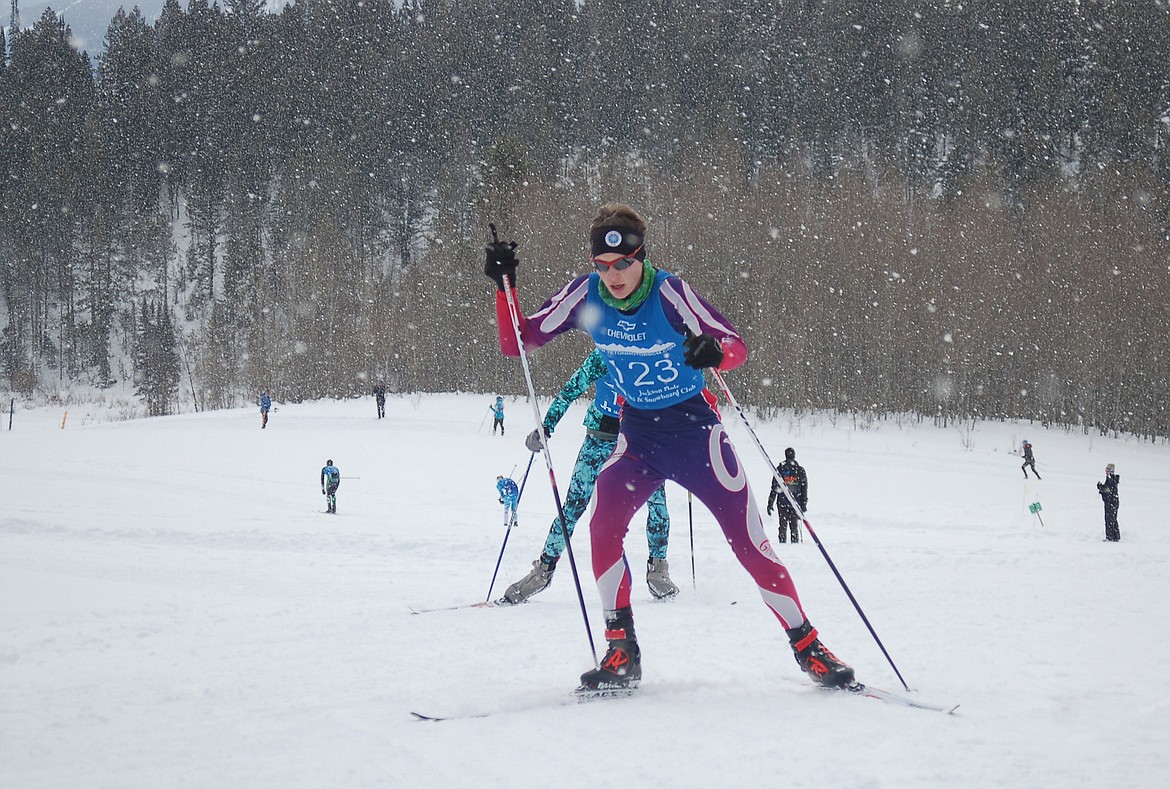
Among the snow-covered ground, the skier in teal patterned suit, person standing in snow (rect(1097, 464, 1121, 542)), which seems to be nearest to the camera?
the snow-covered ground

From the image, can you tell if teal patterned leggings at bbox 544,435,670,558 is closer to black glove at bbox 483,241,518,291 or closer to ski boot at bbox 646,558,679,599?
ski boot at bbox 646,558,679,599

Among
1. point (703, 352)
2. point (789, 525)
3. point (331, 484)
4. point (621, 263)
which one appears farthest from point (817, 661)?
point (331, 484)

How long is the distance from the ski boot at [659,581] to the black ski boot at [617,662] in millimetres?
3026

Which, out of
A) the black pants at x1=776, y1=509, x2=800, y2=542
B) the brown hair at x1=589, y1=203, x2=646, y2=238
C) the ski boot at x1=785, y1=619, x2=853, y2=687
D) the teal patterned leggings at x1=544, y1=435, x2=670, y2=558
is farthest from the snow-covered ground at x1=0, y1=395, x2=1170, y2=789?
the brown hair at x1=589, y1=203, x2=646, y2=238

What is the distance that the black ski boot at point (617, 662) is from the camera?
11.6 feet

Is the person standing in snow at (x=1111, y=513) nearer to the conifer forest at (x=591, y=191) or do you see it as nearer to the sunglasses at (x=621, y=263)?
the sunglasses at (x=621, y=263)

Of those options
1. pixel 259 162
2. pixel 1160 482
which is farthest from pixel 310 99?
pixel 1160 482

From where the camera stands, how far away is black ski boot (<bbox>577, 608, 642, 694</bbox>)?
11.6 feet

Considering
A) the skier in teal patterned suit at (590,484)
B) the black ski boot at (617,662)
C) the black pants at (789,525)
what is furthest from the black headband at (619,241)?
the black pants at (789,525)

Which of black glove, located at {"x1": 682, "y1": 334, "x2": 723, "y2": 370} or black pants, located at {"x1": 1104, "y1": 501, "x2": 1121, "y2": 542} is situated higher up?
black glove, located at {"x1": 682, "y1": 334, "x2": 723, "y2": 370}

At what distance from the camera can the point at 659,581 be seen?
6910 mm

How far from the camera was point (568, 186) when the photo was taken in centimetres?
4303

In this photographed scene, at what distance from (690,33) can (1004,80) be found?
27403 millimetres

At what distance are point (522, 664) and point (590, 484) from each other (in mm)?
2730
